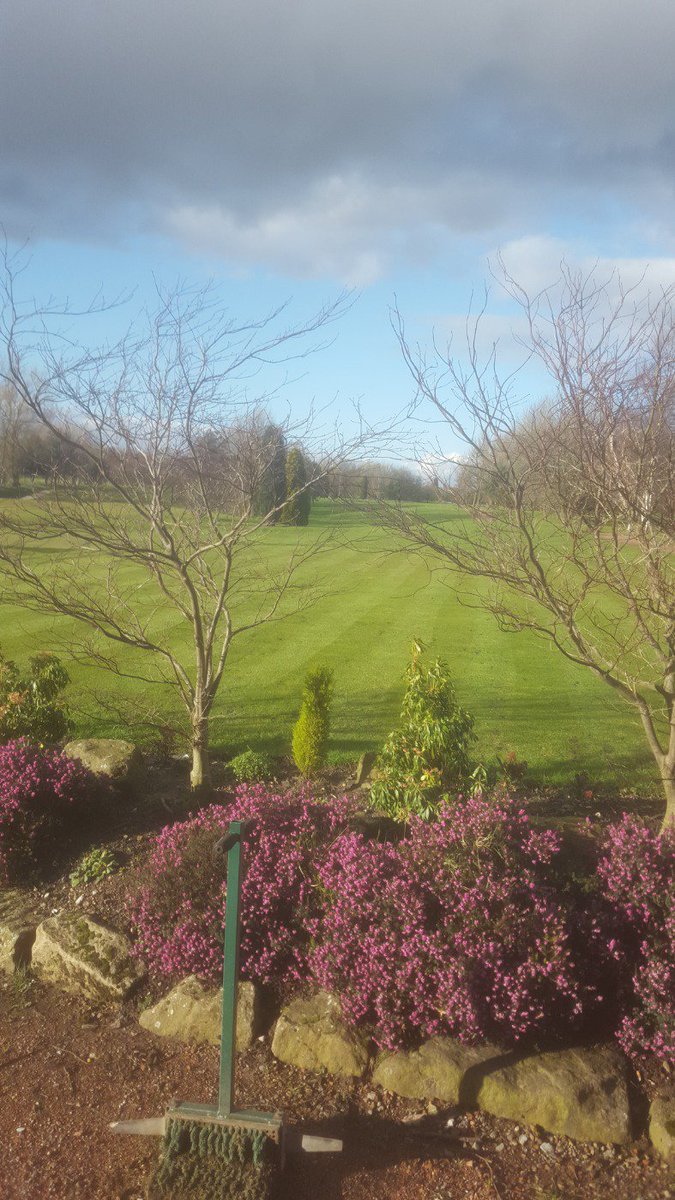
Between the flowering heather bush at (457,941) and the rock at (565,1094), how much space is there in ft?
0.56

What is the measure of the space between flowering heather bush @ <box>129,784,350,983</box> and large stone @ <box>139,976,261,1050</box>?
12 centimetres

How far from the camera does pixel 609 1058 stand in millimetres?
3797

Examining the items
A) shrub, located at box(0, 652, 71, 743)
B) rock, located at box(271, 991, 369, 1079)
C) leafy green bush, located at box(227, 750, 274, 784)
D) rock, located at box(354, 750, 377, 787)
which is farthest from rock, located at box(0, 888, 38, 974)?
rock, located at box(354, 750, 377, 787)

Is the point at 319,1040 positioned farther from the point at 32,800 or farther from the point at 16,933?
the point at 32,800

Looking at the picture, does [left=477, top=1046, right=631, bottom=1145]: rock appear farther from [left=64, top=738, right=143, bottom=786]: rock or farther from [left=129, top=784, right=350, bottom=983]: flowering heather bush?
[left=64, top=738, right=143, bottom=786]: rock

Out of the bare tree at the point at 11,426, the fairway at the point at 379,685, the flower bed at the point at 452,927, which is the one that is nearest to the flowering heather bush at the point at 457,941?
the flower bed at the point at 452,927

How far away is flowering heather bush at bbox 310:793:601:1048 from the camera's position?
3.84m

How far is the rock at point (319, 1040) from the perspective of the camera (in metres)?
4.02

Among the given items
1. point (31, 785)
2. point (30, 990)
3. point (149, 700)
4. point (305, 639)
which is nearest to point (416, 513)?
point (31, 785)

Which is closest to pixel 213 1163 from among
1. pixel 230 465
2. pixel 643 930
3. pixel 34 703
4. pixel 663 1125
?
pixel 663 1125

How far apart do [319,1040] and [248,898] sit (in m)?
0.90

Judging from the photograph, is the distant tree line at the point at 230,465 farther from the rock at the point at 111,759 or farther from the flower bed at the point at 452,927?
the flower bed at the point at 452,927

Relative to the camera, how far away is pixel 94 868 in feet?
19.3

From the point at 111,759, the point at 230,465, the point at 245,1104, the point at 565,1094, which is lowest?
the point at 245,1104
